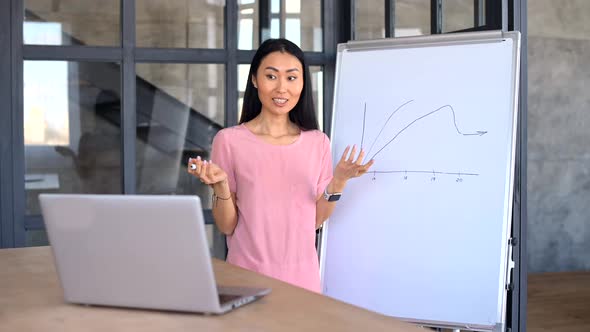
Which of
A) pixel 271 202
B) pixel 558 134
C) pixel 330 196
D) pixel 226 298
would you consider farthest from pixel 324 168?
pixel 558 134

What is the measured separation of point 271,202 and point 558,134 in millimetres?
5135

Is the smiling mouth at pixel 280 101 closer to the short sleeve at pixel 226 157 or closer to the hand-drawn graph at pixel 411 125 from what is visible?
the short sleeve at pixel 226 157

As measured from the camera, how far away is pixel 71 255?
1529mm

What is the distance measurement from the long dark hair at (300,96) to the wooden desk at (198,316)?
3.96 ft

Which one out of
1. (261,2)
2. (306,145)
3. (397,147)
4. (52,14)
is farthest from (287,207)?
(52,14)

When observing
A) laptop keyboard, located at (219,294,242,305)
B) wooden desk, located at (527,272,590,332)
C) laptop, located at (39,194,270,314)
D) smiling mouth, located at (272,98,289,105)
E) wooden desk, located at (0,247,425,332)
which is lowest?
wooden desk, located at (527,272,590,332)

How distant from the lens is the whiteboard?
2934 millimetres

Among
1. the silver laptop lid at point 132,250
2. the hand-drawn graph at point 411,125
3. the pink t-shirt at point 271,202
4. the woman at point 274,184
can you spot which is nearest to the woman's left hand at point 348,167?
the woman at point 274,184

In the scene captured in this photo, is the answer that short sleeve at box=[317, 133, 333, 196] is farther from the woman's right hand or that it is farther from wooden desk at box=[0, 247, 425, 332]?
wooden desk at box=[0, 247, 425, 332]

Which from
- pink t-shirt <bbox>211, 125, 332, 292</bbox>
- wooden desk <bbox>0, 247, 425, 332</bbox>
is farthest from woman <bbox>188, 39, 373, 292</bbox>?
wooden desk <bbox>0, 247, 425, 332</bbox>

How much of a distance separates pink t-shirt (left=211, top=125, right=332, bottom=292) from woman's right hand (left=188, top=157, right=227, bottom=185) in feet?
1.75

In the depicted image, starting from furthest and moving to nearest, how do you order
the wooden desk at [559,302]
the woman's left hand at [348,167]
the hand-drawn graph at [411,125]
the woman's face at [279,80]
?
the wooden desk at [559,302] → the hand-drawn graph at [411,125] → the woman's face at [279,80] → the woman's left hand at [348,167]

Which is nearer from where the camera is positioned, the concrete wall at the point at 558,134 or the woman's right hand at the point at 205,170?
the woman's right hand at the point at 205,170

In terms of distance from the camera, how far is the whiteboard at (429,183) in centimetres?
293
